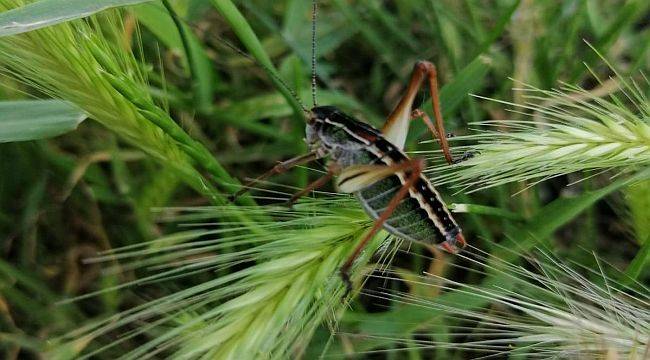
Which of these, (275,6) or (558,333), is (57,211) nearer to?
(275,6)

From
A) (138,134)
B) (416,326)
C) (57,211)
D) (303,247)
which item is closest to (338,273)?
(303,247)

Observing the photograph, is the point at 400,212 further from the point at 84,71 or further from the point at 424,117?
the point at 84,71

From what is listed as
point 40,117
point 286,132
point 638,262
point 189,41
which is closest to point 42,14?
point 40,117

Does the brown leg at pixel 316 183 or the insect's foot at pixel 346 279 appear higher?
the brown leg at pixel 316 183

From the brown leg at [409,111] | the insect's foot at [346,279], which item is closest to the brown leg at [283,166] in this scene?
the brown leg at [409,111]

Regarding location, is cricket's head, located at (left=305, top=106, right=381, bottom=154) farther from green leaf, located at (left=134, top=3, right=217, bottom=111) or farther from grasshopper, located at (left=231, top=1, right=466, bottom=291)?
green leaf, located at (left=134, top=3, right=217, bottom=111)

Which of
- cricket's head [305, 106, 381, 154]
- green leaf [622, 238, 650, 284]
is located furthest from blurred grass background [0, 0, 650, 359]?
cricket's head [305, 106, 381, 154]

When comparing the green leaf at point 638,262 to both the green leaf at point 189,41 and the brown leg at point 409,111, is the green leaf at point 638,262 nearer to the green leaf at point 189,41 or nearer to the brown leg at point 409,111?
the brown leg at point 409,111
